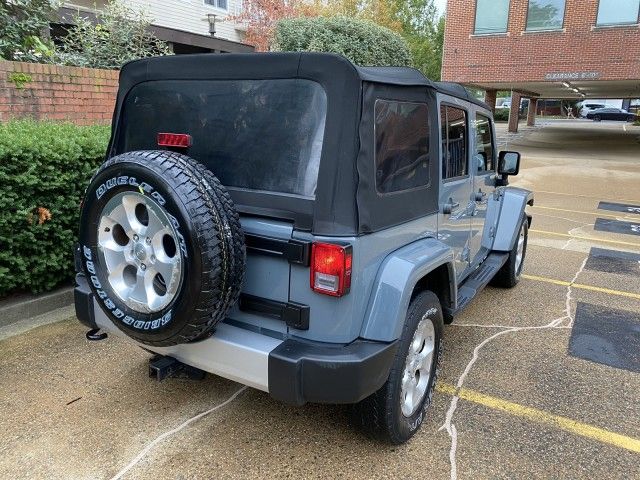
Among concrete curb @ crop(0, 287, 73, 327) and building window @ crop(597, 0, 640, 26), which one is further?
building window @ crop(597, 0, 640, 26)

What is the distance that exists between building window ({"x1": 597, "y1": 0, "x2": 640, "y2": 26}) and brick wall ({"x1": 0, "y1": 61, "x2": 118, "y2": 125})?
16.4 meters

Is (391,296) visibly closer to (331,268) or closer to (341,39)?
(331,268)

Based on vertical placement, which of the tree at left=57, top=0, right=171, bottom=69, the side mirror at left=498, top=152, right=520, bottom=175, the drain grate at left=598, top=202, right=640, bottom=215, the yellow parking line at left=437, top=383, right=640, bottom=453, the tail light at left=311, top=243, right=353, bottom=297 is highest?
the tree at left=57, top=0, right=171, bottom=69

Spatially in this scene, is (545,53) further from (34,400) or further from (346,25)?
(34,400)

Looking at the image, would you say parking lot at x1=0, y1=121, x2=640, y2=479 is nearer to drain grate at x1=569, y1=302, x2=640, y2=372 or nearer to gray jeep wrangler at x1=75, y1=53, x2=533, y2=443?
drain grate at x1=569, y1=302, x2=640, y2=372

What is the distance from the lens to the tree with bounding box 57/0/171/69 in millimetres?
7238

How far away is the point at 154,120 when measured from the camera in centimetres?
291

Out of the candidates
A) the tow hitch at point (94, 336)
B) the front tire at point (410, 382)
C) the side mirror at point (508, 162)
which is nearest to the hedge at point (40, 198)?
the tow hitch at point (94, 336)

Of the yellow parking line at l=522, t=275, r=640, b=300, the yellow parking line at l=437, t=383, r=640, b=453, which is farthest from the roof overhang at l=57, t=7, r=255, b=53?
the yellow parking line at l=437, t=383, r=640, b=453

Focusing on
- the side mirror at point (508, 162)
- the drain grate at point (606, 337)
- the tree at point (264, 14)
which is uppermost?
the tree at point (264, 14)

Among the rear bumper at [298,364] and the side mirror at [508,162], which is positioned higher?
the side mirror at [508,162]

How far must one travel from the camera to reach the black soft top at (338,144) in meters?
2.29

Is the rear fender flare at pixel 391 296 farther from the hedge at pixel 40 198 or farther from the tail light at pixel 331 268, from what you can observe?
the hedge at pixel 40 198

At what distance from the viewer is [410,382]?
276cm
